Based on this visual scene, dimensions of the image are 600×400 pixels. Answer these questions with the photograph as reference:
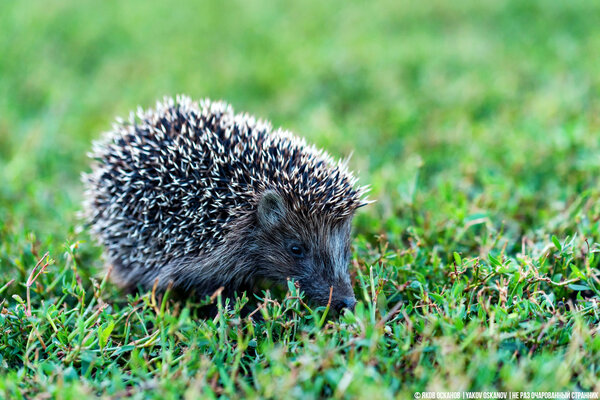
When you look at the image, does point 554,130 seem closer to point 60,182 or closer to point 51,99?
point 60,182

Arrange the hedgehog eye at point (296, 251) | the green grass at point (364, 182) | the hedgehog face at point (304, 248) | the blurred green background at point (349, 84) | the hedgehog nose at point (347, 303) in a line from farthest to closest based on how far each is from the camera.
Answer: the blurred green background at point (349, 84)
the hedgehog eye at point (296, 251)
the hedgehog face at point (304, 248)
the hedgehog nose at point (347, 303)
the green grass at point (364, 182)

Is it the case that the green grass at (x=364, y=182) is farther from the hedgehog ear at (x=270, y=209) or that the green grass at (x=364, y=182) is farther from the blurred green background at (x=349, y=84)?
the hedgehog ear at (x=270, y=209)

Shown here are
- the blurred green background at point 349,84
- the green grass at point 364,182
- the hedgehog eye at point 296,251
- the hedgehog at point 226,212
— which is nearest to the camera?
the green grass at point 364,182

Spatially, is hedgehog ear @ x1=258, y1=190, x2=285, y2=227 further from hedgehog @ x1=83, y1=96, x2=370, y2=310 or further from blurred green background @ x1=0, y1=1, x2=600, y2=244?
blurred green background @ x1=0, y1=1, x2=600, y2=244

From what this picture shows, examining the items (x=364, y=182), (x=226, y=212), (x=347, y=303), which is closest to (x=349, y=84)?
(x=364, y=182)

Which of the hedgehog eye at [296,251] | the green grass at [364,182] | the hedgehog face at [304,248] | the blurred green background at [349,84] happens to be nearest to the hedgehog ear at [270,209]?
the hedgehog face at [304,248]

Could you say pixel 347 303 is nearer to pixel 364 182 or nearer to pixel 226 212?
pixel 226 212
